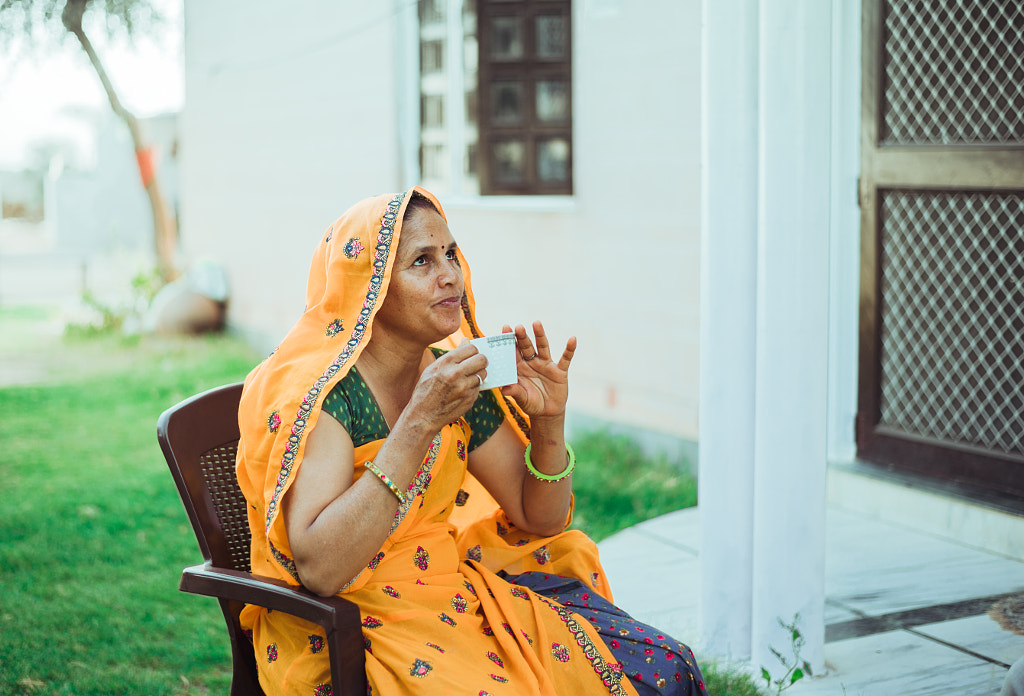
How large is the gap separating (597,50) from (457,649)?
429 centimetres

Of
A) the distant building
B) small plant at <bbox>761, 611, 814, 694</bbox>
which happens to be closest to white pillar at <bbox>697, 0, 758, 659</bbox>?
the distant building

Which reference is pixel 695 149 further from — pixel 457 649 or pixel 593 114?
pixel 457 649

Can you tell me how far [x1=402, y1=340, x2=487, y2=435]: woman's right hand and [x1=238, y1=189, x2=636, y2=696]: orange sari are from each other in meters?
0.17

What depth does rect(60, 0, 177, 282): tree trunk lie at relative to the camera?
41.2ft

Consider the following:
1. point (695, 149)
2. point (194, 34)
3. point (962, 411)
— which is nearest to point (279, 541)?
point (962, 411)

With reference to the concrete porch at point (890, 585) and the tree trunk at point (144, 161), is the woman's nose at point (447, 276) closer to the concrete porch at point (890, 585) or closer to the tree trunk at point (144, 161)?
the concrete porch at point (890, 585)

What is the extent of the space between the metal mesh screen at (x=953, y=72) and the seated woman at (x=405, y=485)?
279 cm

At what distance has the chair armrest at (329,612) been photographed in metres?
1.93

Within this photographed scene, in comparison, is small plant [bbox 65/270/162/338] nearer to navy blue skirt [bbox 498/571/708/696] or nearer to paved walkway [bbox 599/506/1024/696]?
paved walkway [bbox 599/506/1024/696]

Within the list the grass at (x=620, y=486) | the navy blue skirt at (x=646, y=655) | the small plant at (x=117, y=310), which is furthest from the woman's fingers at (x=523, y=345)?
the small plant at (x=117, y=310)

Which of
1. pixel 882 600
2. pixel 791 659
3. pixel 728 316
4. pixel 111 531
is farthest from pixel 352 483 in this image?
pixel 111 531

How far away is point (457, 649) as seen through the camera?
2080 mm

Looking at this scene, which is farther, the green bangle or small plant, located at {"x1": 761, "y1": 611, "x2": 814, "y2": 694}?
small plant, located at {"x1": 761, "y1": 611, "x2": 814, "y2": 694}

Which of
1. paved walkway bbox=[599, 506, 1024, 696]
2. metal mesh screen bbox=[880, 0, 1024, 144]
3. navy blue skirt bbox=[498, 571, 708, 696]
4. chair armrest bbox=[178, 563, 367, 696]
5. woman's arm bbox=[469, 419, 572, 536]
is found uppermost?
metal mesh screen bbox=[880, 0, 1024, 144]
